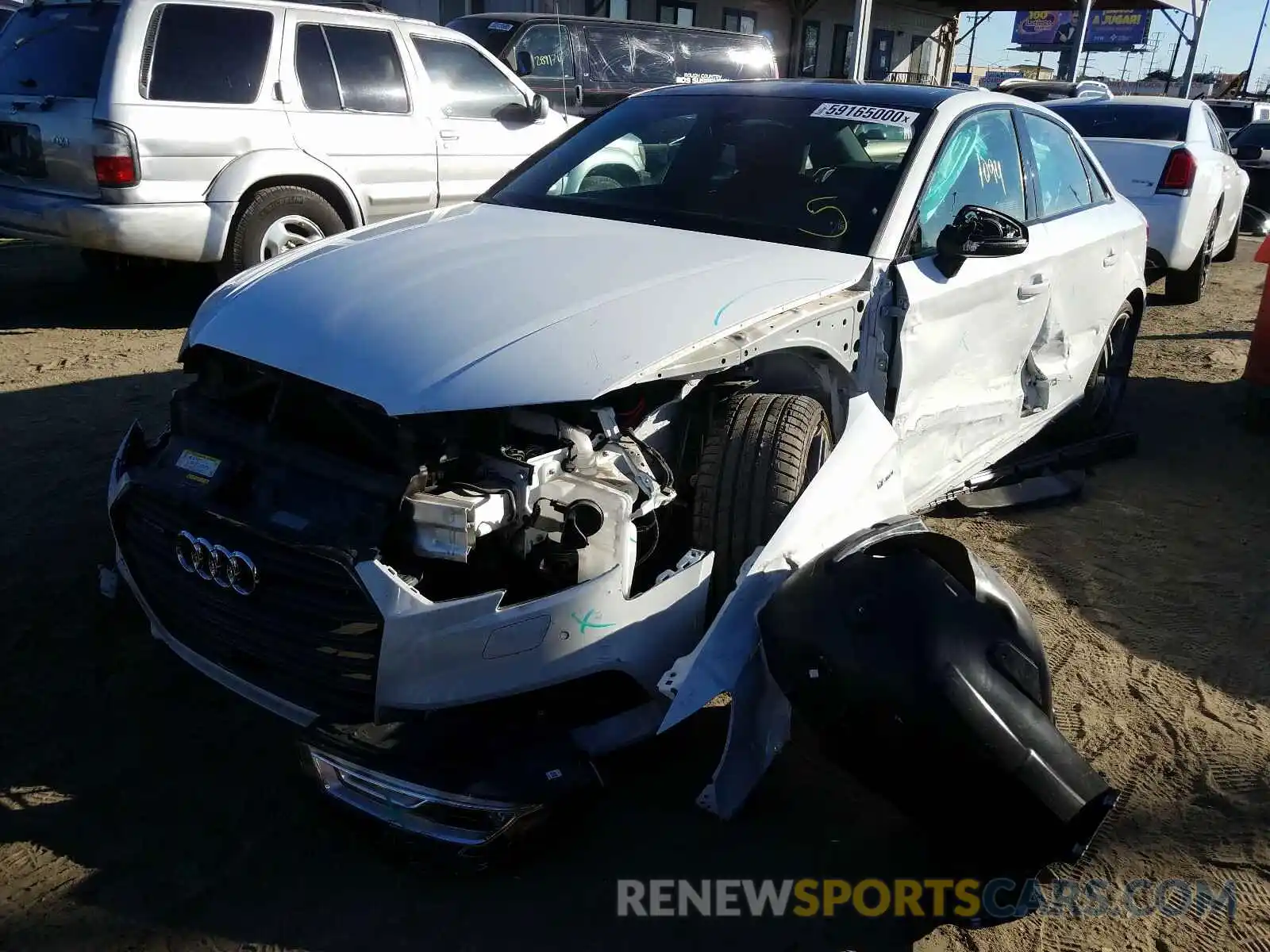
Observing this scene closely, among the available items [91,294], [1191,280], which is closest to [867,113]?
[91,294]

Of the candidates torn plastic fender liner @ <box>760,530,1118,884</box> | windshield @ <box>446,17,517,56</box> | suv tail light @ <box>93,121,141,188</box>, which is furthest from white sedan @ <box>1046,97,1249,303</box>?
suv tail light @ <box>93,121,141,188</box>

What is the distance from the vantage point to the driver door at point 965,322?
335 cm

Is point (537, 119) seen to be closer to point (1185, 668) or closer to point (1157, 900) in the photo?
point (1185, 668)

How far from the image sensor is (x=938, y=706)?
217 centimetres

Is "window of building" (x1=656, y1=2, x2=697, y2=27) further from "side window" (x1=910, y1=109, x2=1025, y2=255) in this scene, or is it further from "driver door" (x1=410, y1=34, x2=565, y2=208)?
"side window" (x1=910, y1=109, x2=1025, y2=255)

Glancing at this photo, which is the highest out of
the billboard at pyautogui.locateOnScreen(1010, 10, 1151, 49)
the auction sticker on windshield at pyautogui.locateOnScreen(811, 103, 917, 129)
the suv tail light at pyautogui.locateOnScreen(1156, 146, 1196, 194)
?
the billboard at pyautogui.locateOnScreen(1010, 10, 1151, 49)

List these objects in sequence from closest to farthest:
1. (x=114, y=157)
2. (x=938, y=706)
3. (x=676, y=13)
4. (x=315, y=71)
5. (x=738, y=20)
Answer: (x=938, y=706) < (x=114, y=157) < (x=315, y=71) < (x=676, y=13) < (x=738, y=20)

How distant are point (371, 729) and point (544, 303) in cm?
Result: 114

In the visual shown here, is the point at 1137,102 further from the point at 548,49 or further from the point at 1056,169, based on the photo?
the point at 548,49

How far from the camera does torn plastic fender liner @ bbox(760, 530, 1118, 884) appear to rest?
7.11 feet

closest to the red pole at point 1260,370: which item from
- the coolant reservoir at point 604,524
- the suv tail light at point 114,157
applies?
the coolant reservoir at point 604,524

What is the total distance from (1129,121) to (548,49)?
18.0 feet

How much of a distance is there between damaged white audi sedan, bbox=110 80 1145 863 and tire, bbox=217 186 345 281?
3.30 metres

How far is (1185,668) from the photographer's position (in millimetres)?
3344
